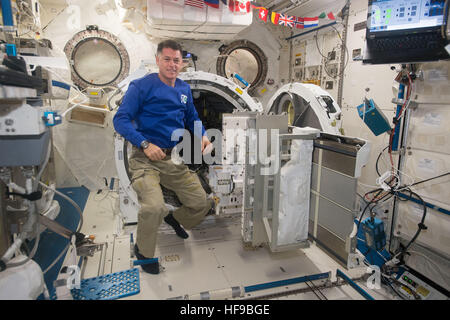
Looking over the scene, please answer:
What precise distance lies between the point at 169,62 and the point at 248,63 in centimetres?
304

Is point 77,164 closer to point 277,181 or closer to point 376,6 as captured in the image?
point 277,181

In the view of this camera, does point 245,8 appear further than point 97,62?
No

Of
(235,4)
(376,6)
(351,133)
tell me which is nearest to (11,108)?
(235,4)

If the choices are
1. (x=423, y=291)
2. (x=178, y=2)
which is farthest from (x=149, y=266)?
(x=178, y=2)

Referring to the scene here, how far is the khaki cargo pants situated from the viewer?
2283mm

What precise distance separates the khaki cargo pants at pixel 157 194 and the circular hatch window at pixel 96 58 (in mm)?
2237

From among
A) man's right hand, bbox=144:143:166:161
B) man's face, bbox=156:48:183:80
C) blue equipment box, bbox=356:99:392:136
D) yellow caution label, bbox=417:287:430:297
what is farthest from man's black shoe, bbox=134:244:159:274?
blue equipment box, bbox=356:99:392:136

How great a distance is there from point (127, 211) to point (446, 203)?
281 centimetres

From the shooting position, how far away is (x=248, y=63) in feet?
17.6

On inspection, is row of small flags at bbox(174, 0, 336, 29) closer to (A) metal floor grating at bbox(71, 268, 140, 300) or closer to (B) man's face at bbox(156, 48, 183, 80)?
(B) man's face at bbox(156, 48, 183, 80)

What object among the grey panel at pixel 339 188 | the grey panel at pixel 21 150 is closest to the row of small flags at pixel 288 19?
the grey panel at pixel 339 188

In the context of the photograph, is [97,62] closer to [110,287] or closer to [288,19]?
[288,19]

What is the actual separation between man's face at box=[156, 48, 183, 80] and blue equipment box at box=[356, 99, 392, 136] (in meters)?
1.73

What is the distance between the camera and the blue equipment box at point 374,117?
8.92 feet
